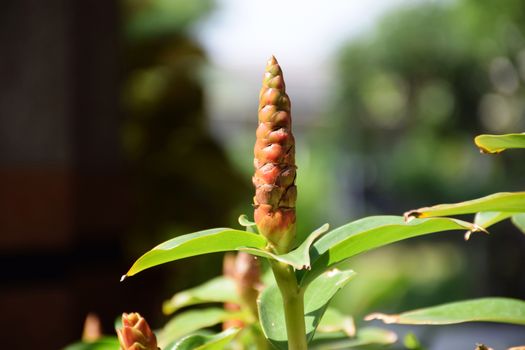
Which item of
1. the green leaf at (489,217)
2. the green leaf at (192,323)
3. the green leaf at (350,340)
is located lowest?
the green leaf at (350,340)

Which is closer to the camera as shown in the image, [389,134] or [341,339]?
[341,339]

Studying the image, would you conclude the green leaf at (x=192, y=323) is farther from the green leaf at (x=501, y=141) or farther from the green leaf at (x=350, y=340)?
the green leaf at (x=501, y=141)

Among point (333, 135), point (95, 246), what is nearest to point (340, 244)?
point (95, 246)

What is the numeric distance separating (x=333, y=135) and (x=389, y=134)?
1121mm

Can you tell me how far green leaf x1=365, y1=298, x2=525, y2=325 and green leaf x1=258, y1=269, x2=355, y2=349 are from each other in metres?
0.04

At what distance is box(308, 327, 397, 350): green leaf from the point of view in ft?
1.46

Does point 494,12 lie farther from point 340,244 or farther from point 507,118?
point 340,244

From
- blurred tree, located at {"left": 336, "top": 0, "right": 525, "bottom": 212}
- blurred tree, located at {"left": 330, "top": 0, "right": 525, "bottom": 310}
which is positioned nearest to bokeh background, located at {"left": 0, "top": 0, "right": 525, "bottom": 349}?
blurred tree, located at {"left": 330, "top": 0, "right": 525, "bottom": 310}

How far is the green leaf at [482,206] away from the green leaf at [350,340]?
14 cm

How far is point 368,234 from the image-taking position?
31cm

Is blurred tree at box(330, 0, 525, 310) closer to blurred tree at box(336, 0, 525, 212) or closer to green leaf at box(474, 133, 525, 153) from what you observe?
blurred tree at box(336, 0, 525, 212)

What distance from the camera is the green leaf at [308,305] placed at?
12.9 inches

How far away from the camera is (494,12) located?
601cm

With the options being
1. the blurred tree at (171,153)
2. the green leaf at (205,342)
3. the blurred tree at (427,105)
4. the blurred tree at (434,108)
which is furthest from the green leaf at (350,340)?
the blurred tree at (427,105)
